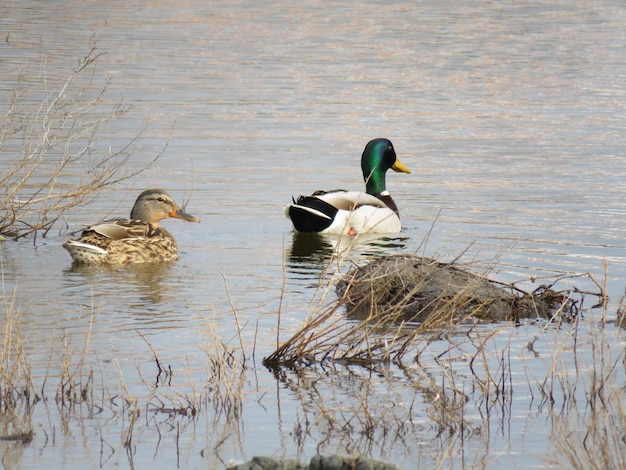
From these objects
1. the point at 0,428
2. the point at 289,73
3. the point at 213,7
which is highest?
the point at 213,7

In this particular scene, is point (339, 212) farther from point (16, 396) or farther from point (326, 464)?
point (326, 464)

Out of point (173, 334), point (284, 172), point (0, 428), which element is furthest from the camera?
point (284, 172)

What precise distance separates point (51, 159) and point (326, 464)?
11.9 m

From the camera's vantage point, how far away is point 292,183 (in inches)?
652

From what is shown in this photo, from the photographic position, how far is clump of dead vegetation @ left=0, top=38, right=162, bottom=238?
40.5 feet

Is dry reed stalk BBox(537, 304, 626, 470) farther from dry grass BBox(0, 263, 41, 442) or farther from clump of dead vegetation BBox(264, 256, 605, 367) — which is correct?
dry grass BBox(0, 263, 41, 442)

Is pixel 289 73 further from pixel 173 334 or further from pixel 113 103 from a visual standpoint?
pixel 173 334

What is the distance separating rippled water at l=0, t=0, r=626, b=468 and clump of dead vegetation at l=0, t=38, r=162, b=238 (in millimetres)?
290

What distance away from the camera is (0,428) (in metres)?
7.16

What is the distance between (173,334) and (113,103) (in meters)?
12.5

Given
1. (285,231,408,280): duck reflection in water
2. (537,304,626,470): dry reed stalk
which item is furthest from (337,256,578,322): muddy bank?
(285,231,408,280): duck reflection in water

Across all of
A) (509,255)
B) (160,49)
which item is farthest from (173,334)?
(160,49)

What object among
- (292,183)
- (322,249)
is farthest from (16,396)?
(292,183)

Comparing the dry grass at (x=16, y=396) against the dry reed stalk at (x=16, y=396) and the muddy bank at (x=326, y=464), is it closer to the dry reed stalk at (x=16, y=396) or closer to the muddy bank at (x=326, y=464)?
the dry reed stalk at (x=16, y=396)
